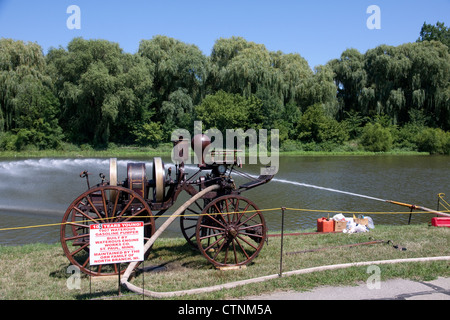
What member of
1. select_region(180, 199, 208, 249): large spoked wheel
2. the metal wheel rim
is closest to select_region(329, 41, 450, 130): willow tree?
select_region(180, 199, 208, 249): large spoked wheel

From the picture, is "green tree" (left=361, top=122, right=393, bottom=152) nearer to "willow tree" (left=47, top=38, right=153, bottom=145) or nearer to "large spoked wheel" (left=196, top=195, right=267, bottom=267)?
"willow tree" (left=47, top=38, right=153, bottom=145)

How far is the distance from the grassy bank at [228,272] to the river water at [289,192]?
2800mm

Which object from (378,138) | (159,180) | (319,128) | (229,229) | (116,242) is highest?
(319,128)

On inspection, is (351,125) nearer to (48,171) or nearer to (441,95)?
(441,95)

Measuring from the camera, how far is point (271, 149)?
167 feet

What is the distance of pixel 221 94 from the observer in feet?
162

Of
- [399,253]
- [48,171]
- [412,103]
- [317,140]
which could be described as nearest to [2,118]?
[48,171]

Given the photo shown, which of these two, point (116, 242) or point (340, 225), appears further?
point (340, 225)

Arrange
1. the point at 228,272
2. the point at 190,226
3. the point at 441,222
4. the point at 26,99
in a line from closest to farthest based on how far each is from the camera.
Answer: the point at 228,272 < the point at 190,226 < the point at 441,222 < the point at 26,99

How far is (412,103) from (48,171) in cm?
4501

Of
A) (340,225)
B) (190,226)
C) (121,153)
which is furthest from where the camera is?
(121,153)

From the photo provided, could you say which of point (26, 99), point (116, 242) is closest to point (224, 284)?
point (116, 242)

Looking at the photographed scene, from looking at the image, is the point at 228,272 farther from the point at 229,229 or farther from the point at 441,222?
the point at 441,222

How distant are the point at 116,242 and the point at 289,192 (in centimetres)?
1642
